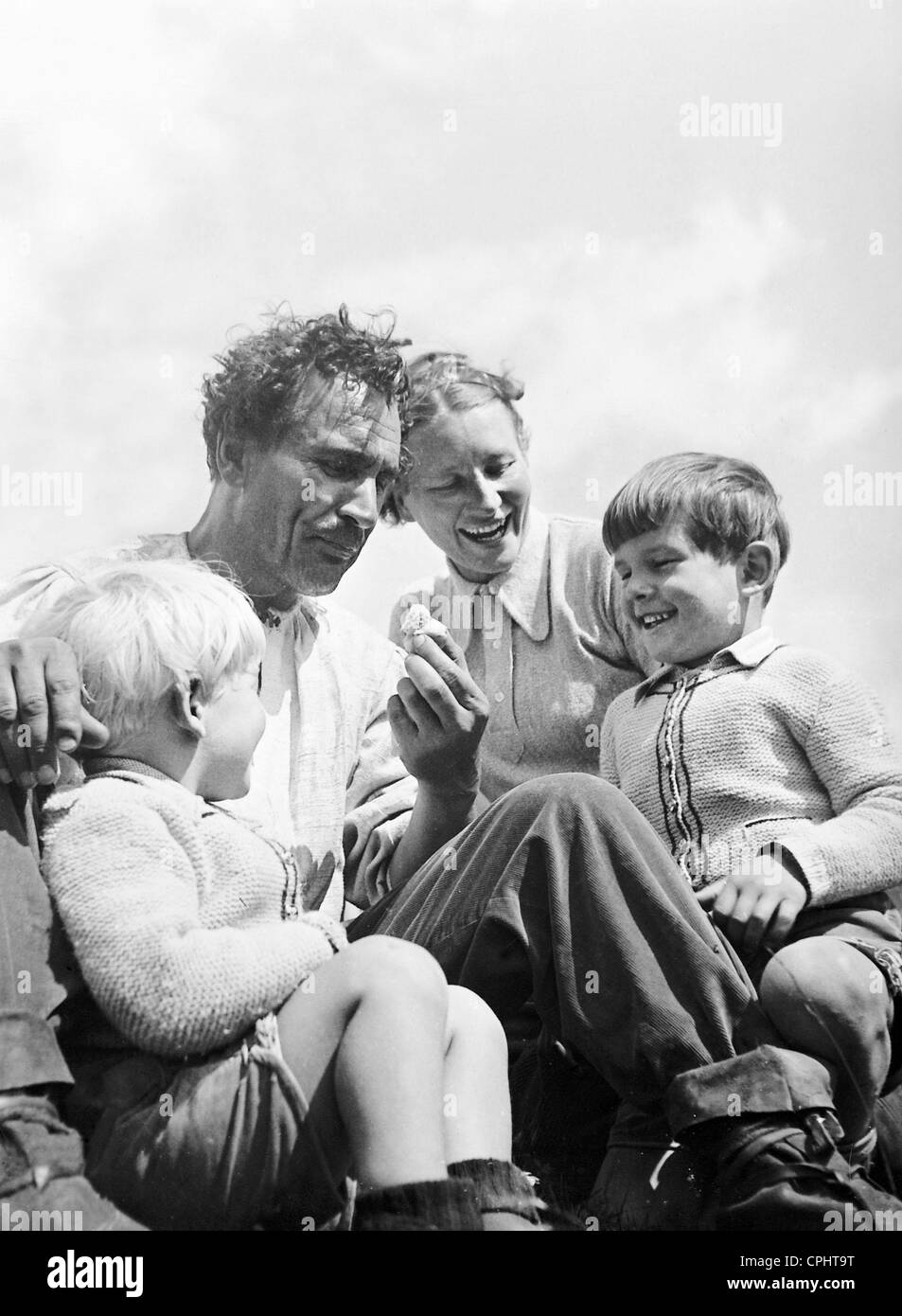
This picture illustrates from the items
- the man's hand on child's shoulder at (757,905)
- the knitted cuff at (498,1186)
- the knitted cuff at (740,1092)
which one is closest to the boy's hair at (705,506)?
the man's hand on child's shoulder at (757,905)

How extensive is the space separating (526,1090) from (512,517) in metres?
1.20

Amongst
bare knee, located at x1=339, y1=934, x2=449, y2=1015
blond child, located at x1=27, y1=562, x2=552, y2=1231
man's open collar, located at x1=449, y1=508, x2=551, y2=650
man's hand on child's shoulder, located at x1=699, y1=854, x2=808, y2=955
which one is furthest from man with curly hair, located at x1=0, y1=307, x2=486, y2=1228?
bare knee, located at x1=339, y1=934, x2=449, y2=1015

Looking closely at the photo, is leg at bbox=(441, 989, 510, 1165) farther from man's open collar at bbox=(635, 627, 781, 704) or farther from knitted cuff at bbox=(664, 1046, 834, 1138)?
man's open collar at bbox=(635, 627, 781, 704)

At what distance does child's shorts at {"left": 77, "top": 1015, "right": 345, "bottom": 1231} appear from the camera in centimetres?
241

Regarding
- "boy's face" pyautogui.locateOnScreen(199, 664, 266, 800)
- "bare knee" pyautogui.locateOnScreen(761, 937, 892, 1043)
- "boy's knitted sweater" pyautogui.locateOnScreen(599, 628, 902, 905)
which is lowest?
"bare knee" pyautogui.locateOnScreen(761, 937, 892, 1043)

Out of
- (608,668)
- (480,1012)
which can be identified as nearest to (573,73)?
(608,668)

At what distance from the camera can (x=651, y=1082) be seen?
9.02 ft

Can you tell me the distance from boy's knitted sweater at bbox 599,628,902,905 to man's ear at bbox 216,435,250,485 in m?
0.87

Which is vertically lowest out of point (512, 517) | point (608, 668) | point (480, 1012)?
point (480, 1012)

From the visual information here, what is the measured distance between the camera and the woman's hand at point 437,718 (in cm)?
315

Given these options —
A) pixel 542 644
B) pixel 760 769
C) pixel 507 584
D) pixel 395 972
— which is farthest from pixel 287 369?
pixel 395 972

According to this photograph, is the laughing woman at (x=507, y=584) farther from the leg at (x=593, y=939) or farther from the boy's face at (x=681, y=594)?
the leg at (x=593, y=939)

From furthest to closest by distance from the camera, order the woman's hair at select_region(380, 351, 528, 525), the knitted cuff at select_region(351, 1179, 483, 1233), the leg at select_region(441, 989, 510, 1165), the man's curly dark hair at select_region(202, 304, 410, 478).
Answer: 1. the woman's hair at select_region(380, 351, 528, 525)
2. the man's curly dark hair at select_region(202, 304, 410, 478)
3. the leg at select_region(441, 989, 510, 1165)
4. the knitted cuff at select_region(351, 1179, 483, 1233)

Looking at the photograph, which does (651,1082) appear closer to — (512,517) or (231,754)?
(231,754)
